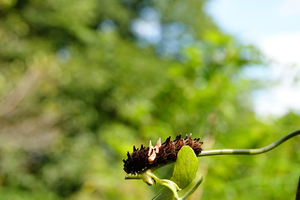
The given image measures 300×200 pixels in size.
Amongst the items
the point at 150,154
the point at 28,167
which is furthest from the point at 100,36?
the point at 150,154

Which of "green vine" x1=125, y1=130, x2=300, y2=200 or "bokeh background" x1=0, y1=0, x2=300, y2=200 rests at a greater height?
"bokeh background" x1=0, y1=0, x2=300, y2=200

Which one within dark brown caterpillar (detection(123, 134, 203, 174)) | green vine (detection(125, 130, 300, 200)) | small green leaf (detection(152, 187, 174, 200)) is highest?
dark brown caterpillar (detection(123, 134, 203, 174))

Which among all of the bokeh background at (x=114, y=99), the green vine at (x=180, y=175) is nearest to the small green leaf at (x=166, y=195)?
the green vine at (x=180, y=175)

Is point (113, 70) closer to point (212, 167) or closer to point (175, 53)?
point (175, 53)

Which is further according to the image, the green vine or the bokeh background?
the bokeh background

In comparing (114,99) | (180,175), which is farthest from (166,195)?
(114,99)

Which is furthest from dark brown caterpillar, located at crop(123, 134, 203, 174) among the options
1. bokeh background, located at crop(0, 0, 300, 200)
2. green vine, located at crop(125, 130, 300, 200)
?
bokeh background, located at crop(0, 0, 300, 200)

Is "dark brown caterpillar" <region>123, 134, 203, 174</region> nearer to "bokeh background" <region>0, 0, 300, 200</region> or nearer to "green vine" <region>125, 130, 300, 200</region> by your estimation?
"green vine" <region>125, 130, 300, 200</region>
